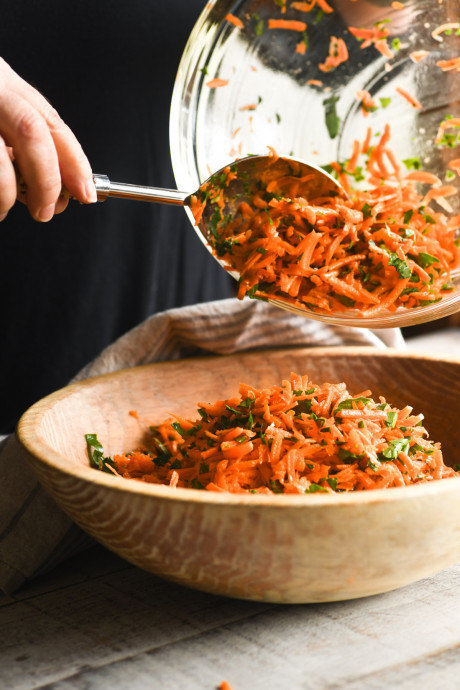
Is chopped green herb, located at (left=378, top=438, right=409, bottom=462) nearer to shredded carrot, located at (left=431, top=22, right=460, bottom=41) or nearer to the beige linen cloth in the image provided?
the beige linen cloth

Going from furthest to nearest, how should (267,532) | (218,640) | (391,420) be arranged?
(391,420)
(218,640)
(267,532)

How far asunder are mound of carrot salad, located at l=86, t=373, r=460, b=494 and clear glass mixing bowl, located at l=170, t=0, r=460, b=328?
462 millimetres

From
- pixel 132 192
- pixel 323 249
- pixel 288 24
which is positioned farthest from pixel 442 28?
pixel 132 192

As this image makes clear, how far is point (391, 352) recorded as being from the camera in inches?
59.3

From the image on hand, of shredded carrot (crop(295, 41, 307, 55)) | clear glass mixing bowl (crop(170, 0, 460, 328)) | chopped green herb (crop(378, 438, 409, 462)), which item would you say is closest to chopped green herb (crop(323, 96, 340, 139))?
clear glass mixing bowl (crop(170, 0, 460, 328))

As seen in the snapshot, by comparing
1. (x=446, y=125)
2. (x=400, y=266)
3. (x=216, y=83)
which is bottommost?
(x=400, y=266)

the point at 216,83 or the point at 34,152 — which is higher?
the point at 216,83

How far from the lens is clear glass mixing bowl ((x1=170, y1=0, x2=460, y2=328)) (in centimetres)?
144

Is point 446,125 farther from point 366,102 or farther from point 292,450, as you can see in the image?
point 292,450

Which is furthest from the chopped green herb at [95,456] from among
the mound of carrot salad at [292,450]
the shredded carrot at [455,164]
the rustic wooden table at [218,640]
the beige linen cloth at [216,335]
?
the shredded carrot at [455,164]

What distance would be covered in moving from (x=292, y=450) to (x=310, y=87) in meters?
0.82

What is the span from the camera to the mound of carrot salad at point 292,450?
103cm

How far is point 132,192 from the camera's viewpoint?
119cm

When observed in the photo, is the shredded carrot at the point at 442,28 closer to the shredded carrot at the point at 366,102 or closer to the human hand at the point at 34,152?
the shredded carrot at the point at 366,102
